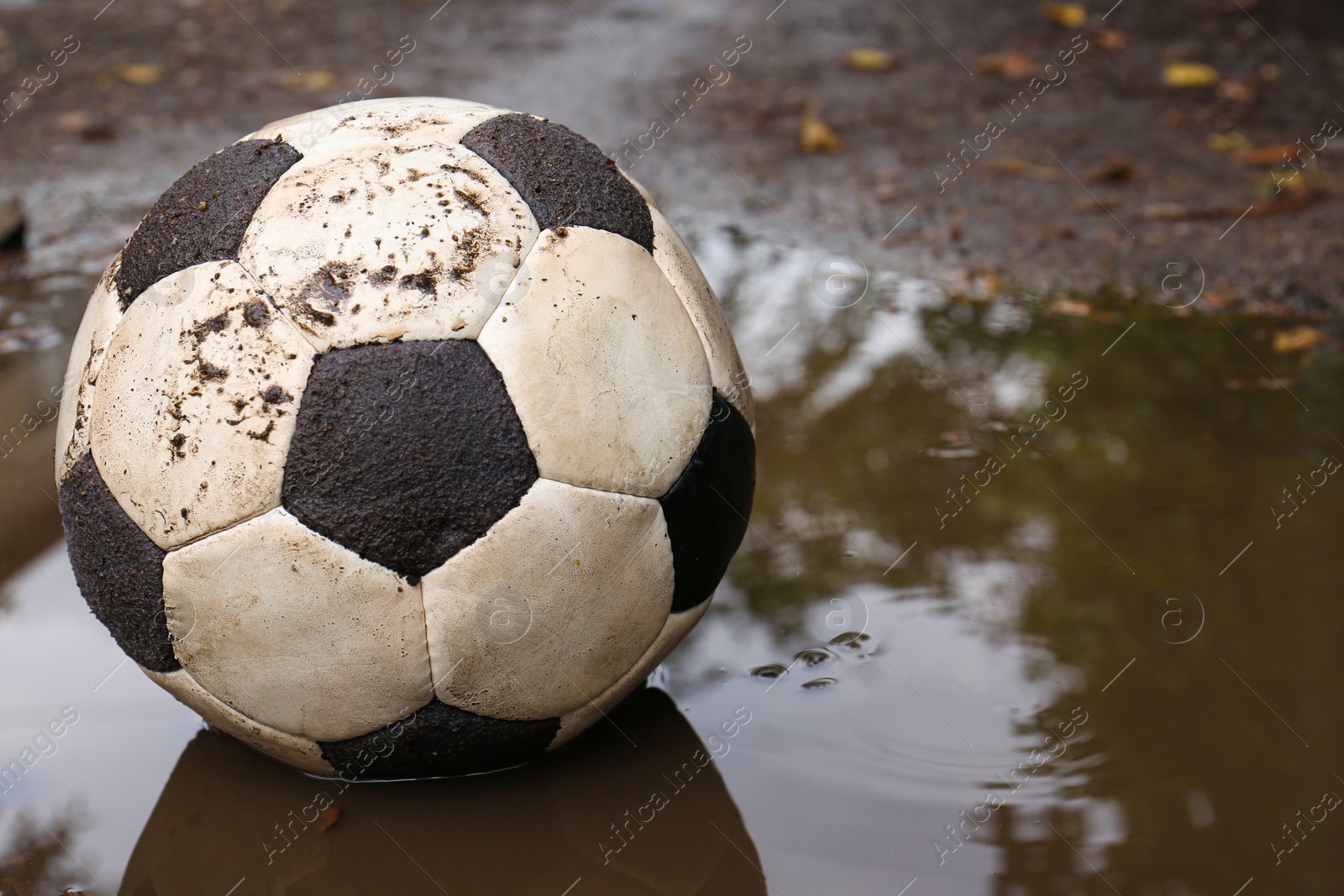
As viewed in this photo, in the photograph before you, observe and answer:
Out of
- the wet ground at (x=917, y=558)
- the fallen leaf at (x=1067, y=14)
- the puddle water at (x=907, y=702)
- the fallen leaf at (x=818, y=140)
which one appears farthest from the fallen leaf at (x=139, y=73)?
the fallen leaf at (x=1067, y=14)

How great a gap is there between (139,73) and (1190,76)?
617cm

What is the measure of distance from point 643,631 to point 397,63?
5.93 meters

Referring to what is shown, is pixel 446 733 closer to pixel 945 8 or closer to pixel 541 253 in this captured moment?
pixel 541 253

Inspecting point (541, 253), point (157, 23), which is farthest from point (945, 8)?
point (541, 253)

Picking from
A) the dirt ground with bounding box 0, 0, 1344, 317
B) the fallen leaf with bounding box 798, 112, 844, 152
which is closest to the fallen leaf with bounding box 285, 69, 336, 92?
the dirt ground with bounding box 0, 0, 1344, 317

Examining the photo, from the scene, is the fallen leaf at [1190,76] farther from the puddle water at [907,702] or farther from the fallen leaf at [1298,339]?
the puddle water at [907,702]

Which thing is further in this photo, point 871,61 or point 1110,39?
point 1110,39

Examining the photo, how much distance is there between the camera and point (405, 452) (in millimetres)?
2160

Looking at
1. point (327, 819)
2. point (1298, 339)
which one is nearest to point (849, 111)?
point (1298, 339)

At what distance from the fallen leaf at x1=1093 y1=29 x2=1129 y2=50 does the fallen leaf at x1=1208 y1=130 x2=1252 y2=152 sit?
143 cm

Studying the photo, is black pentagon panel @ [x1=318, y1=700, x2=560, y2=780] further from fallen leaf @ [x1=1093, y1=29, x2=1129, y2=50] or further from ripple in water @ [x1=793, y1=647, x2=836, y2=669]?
fallen leaf @ [x1=1093, y1=29, x2=1129, y2=50]

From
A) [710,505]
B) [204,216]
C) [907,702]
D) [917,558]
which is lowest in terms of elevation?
[917,558]

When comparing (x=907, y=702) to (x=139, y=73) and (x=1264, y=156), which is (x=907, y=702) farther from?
(x=139, y=73)

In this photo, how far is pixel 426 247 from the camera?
223 centimetres
